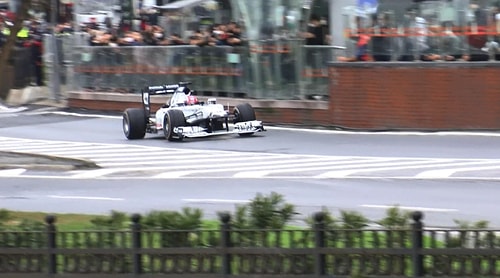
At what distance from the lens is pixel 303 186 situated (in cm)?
1747

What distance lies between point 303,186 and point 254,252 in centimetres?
916

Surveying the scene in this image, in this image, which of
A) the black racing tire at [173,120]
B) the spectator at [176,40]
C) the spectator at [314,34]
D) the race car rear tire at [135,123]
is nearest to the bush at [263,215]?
the black racing tire at [173,120]

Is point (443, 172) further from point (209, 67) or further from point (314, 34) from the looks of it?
point (209, 67)

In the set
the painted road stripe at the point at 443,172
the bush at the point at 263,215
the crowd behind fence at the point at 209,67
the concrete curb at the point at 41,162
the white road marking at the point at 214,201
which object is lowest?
the white road marking at the point at 214,201

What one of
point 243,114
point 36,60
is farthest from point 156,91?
point 36,60

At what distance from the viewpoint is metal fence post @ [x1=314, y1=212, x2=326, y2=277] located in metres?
8.09

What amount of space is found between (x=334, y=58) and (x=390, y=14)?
192cm

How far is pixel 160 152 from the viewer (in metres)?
23.7

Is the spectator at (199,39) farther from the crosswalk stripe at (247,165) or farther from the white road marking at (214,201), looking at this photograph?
the white road marking at (214,201)

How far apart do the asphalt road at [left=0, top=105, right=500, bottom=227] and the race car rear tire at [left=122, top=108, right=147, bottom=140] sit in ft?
0.83

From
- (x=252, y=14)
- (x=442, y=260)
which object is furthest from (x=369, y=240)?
(x=252, y=14)

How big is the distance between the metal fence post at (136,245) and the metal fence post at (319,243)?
4.72 ft

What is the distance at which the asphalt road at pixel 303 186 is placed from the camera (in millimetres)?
15195

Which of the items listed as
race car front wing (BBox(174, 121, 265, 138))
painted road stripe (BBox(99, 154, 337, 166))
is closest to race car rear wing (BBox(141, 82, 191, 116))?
race car front wing (BBox(174, 121, 265, 138))
